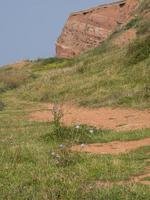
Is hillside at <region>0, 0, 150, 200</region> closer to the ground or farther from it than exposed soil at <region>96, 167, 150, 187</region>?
closer to the ground

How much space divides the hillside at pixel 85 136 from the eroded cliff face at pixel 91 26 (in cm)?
2434

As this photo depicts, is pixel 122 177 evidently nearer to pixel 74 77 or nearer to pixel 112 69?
pixel 112 69

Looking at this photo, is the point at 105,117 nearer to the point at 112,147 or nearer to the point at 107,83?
the point at 112,147

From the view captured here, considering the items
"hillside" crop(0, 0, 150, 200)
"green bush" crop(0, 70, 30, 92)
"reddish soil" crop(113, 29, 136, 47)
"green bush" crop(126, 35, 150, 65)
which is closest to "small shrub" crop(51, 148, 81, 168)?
"hillside" crop(0, 0, 150, 200)

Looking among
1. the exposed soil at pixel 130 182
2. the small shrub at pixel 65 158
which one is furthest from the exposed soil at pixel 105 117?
the exposed soil at pixel 130 182

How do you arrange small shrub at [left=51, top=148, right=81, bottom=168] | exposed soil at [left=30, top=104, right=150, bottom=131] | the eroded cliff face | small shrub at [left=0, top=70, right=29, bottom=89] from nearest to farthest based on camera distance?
1. small shrub at [left=51, top=148, right=81, bottom=168]
2. exposed soil at [left=30, top=104, right=150, bottom=131]
3. small shrub at [left=0, top=70, right=29, bottom=89]
4. the eroded cliff face

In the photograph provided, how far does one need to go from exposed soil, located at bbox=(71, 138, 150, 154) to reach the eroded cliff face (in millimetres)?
37322

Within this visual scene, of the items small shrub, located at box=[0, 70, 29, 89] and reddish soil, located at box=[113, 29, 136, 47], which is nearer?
reddish soil, located at box=[113, 29, 136, 47]

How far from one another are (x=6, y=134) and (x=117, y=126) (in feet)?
7.47

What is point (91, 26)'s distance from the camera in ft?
161

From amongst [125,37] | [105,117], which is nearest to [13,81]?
[125,37]

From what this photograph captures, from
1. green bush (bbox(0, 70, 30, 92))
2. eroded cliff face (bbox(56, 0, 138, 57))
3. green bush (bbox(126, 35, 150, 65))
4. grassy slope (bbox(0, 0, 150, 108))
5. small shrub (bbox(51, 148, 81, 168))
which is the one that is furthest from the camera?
eroded cliff face (bbox(56, 0, 138, 57))

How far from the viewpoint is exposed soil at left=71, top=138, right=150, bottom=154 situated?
9062 mm

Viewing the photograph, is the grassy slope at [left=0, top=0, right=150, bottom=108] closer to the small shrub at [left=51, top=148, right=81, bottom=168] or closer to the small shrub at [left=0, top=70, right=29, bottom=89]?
the small shrub at [left=0, top=70, right=29, bottom=89]
